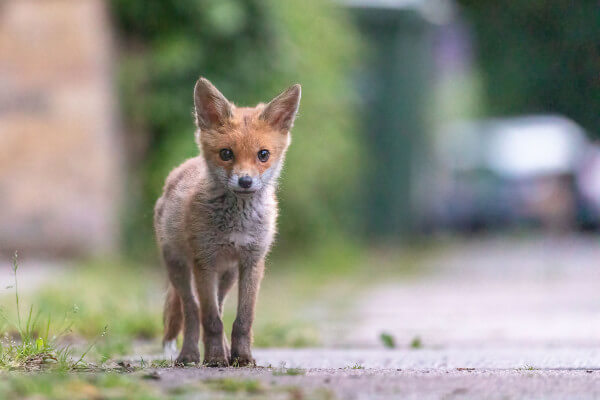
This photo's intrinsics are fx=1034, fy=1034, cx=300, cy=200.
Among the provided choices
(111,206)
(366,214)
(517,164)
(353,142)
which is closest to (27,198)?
(111,206)

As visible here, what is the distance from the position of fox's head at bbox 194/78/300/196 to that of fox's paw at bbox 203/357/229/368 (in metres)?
0.83

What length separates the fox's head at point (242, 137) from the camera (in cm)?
510

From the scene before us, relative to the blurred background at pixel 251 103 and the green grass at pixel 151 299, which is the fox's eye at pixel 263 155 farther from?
the blurred background at pixel 251 103

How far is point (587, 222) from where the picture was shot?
24266 millimetres

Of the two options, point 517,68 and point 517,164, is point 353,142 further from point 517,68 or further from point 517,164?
point 517,164

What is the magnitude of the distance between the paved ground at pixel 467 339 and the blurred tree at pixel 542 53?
675 cm

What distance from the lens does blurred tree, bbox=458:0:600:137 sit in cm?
2205

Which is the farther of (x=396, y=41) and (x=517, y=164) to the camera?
(x=517, y=164)

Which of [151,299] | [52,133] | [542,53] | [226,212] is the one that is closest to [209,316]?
[226,212]

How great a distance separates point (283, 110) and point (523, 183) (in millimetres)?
21366

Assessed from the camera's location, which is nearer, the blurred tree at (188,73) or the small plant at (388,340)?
the small plant at (388,340)

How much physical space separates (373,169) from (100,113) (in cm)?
840

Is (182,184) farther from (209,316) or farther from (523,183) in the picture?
(523,183)

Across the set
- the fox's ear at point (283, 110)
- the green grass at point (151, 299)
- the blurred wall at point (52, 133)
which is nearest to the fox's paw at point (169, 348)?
the green grass at point (151, 299)
